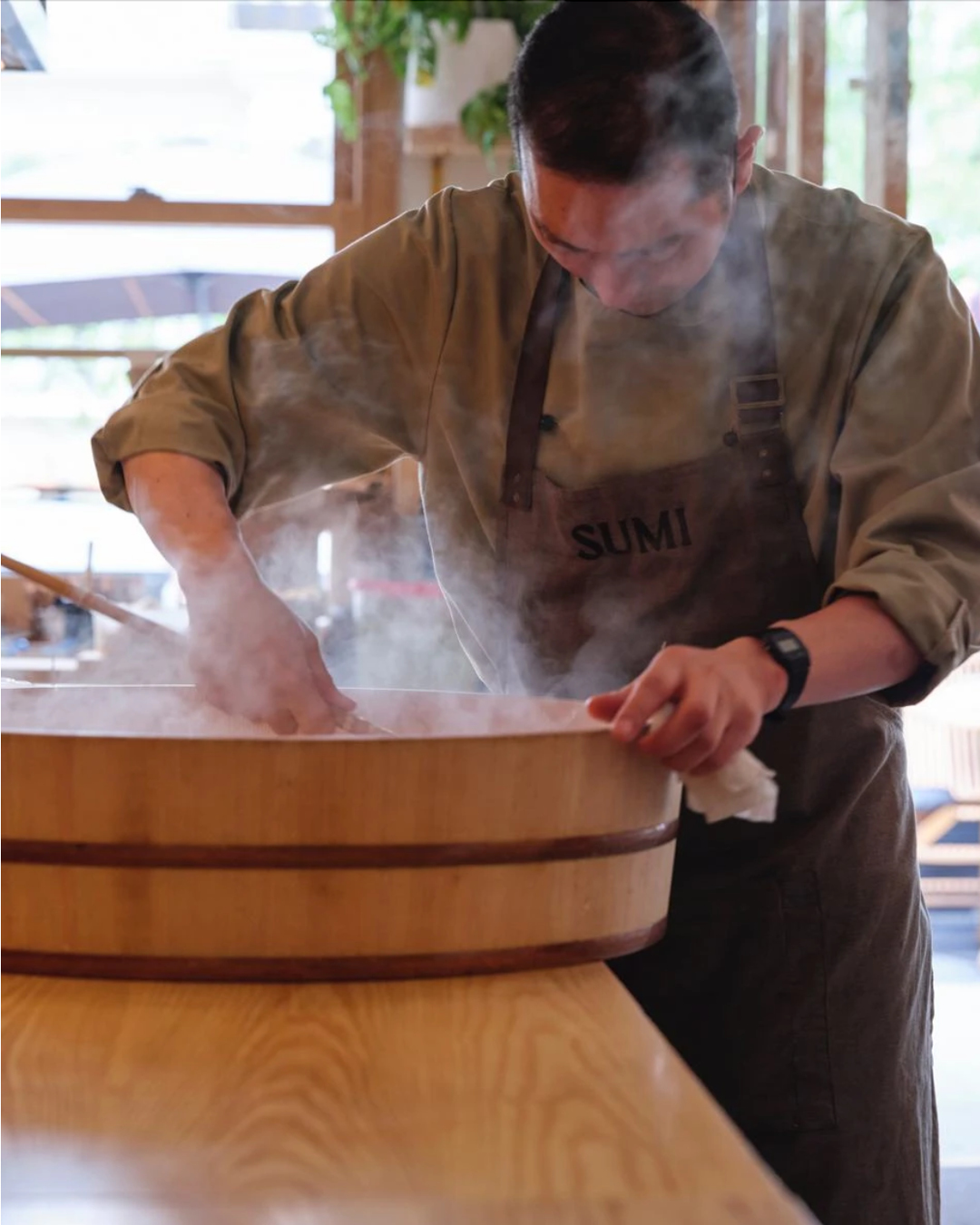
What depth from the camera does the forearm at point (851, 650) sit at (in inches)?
42.8

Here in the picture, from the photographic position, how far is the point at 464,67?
4.14 metres

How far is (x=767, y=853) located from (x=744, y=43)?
2.80 metres

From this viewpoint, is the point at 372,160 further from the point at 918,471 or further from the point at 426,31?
the point at 918,471


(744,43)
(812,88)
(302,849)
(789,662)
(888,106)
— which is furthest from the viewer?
(744,43)

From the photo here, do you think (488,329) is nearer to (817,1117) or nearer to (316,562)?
(817,1117)

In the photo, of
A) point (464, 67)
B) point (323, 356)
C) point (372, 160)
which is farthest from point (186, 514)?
point (372, 160)

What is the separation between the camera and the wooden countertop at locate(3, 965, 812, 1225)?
625 mm

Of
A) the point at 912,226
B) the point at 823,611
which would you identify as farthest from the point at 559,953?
the point at 912,226

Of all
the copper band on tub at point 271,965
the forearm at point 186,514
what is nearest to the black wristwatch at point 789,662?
the copper band on tub at point 271,965

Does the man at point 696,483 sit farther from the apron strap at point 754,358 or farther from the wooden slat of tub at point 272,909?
the wooden slat of tub at point 272,909

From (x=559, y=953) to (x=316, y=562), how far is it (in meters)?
3.34

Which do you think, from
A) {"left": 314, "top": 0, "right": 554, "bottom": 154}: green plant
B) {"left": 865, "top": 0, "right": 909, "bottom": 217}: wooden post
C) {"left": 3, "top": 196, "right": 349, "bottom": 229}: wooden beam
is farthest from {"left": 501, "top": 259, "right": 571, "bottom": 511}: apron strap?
{"left": 3, "top": 196, "right": 349, "bottom": 229}: wooden beam

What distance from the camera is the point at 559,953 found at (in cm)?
99

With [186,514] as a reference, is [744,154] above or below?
above
